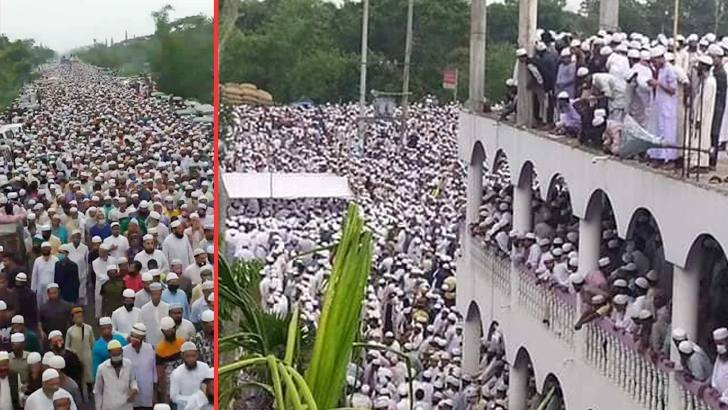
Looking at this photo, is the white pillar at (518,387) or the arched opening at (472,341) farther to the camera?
the arched opening at (472,341)

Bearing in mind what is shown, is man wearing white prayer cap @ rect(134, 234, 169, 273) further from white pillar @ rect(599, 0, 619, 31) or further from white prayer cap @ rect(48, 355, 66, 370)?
white pillar @ rect(599, 0, 619, 31)

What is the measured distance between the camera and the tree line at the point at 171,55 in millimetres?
5043

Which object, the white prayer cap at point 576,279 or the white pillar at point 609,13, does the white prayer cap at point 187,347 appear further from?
the white pillar at point 609,13

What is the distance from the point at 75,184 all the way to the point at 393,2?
3832cm

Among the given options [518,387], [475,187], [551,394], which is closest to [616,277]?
[551,394]

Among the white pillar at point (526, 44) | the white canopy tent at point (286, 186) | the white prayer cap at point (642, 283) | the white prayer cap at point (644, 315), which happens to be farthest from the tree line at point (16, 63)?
the white canopy tent at point (286, 186)

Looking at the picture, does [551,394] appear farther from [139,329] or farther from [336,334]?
[336,334]

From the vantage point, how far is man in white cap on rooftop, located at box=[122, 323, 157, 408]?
5.09m

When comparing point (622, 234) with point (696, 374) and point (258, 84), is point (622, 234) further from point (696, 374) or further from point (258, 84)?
point (258, 84)

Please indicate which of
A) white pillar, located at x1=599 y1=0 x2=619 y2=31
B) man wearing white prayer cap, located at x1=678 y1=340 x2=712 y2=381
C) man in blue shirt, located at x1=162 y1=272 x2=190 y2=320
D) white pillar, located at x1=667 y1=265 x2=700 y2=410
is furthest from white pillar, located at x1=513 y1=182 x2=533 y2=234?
man in blue shirt, located at x1=162 y1=272 x2=190 y2=320

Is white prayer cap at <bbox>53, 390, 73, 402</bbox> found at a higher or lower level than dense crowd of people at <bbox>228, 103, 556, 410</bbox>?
higher

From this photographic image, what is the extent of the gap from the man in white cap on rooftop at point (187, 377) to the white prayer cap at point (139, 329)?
8.7 inches

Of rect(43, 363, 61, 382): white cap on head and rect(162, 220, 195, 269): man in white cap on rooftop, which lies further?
rect(162, 220, 195, 269): man in white cap on rooftop

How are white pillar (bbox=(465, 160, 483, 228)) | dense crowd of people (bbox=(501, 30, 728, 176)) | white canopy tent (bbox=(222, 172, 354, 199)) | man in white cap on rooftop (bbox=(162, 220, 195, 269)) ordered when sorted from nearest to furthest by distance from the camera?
man in white cap on rooftop (bbox=(162, 220, 195, 269)) < dense crowd of people (bbox=(501, 30, 728, 176)) < white pillar (bbox=(465, 160, 483, 228)) < white canopy tent (bbox=(222, 172, 354, 199))
